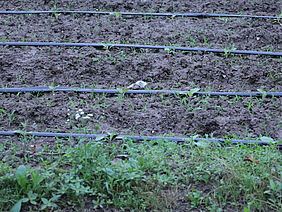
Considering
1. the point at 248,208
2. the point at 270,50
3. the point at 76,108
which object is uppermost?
the point at 270,50

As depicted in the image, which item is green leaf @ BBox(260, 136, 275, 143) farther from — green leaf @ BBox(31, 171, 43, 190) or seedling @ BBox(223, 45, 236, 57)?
green leaf @ BBox(31, 171, 43, 190)

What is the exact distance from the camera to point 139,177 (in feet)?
7.30

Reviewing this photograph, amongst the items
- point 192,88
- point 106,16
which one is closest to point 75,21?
point 106,16

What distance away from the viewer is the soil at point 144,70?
9.32 feet

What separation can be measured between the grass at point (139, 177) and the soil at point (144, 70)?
1.00 feet

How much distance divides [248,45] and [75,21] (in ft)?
8.42

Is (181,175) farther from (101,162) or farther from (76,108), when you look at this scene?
(76,108)

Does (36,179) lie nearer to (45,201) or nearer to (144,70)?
(45,201)

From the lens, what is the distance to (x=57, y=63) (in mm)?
3549

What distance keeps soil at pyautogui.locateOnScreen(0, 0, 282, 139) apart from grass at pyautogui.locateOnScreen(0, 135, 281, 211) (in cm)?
30

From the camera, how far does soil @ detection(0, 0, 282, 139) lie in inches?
112

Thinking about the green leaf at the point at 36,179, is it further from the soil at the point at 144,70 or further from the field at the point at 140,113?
the soil at the point at 144,70

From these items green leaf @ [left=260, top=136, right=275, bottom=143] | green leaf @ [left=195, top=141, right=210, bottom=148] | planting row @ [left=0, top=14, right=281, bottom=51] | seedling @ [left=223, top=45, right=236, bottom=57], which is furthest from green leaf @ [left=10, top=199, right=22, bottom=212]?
seedling @ [left=223, top=45, right=236, bottom=57]

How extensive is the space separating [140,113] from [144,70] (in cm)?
78
